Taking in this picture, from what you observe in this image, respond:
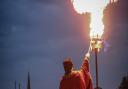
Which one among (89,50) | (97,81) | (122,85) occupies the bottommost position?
(122,85)

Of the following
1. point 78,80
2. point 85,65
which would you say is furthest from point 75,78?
point 85,65

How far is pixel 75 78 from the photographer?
15.0 m

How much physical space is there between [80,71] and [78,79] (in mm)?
358

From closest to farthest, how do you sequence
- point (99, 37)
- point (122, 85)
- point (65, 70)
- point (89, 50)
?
point (65, 70) < point (89, 50) < point (99, 37) < point (122, 85)

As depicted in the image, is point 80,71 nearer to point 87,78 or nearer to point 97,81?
point 87,78

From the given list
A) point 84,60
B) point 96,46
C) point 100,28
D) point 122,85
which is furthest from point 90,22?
point 122,85

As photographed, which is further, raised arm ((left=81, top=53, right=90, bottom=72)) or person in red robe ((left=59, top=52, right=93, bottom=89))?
raised arm ((left=81, top=53, right=90, bottom=72))

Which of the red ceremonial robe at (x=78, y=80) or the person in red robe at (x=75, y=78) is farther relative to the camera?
the red ceremonial robe at (x=78, y=80)

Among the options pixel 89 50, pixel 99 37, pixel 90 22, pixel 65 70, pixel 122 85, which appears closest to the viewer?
pixel 65 70

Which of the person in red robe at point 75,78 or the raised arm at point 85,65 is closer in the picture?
the person in red robe at point 75,78

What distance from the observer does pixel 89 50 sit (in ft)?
54.3

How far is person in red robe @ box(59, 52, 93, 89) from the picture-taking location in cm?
1488

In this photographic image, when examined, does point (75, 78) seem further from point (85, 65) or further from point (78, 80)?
point (85, 65)

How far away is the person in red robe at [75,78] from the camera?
14883mm
